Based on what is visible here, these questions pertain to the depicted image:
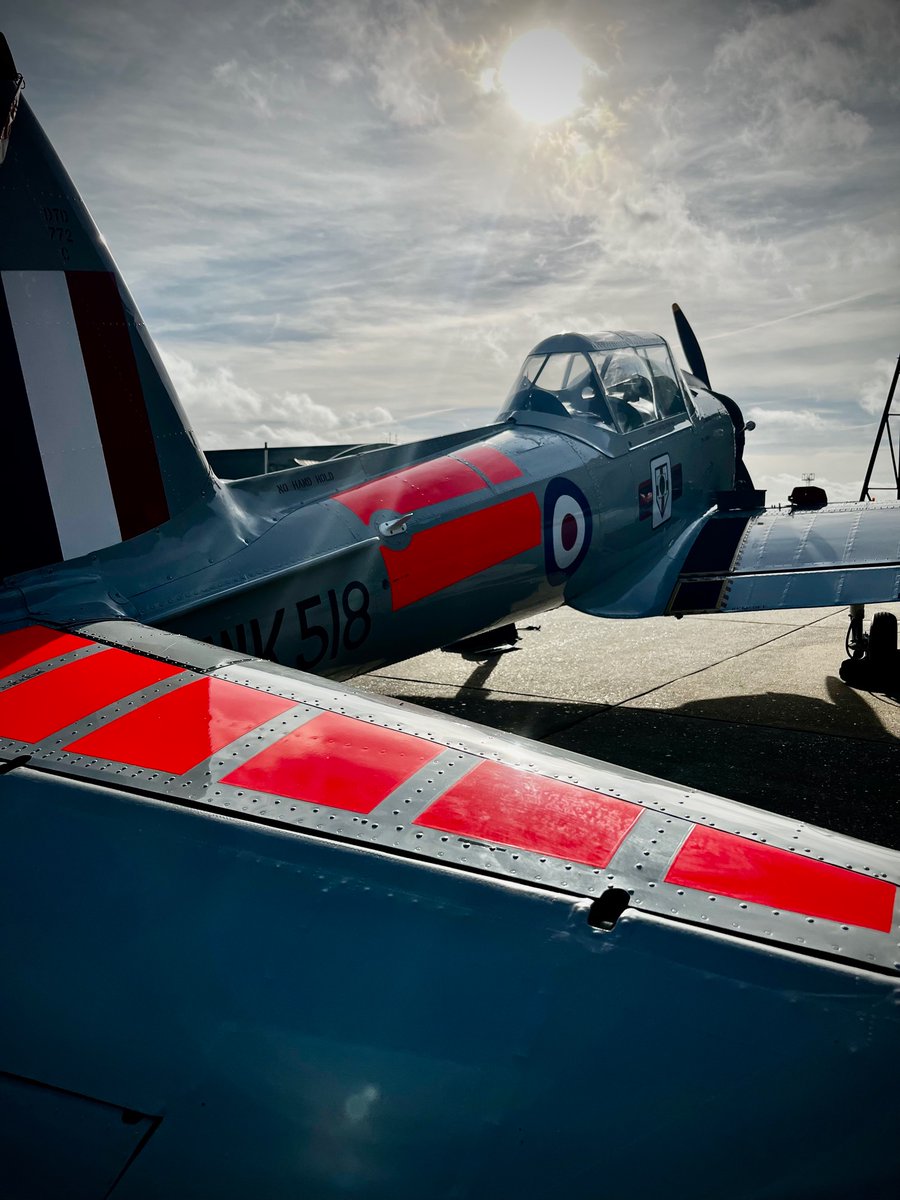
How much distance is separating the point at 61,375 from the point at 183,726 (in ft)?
6.99

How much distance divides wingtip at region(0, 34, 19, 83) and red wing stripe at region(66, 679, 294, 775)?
2601 millimetres

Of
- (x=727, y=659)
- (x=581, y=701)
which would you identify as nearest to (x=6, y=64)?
(x=581, y=701)

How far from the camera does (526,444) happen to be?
7.36 meters

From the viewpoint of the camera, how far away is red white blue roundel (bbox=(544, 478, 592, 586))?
7047mm

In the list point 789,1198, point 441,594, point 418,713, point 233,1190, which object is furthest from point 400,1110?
point 441,594

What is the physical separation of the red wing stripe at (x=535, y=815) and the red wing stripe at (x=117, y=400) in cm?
260

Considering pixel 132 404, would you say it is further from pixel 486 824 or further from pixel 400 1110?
pixel 400 1110

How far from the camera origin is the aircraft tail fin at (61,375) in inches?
152

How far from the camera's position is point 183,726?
8.73 ft

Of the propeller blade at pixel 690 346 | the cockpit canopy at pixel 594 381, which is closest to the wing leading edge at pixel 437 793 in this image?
the cockpit canopy at pixel 594 381

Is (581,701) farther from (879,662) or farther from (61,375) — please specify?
(61,375)

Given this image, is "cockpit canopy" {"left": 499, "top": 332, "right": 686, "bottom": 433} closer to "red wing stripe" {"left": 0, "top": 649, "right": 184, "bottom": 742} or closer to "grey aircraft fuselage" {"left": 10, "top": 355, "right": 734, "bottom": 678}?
"grey aircraft fuselage" {"left": 10, "top": 355, "right": 734, "bottom": 678}

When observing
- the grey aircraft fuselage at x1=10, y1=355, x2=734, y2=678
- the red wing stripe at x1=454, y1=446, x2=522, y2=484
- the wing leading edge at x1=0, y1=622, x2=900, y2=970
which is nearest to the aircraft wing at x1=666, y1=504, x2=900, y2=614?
the grey aircraft fuselage at x1=10, y1=355, x2=734, y2=678

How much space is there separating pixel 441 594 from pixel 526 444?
1896 mm
